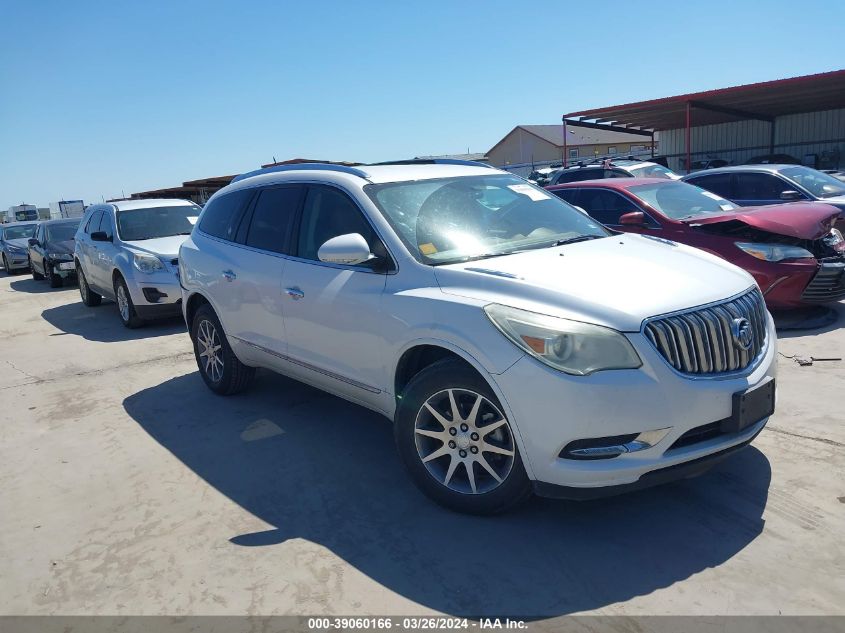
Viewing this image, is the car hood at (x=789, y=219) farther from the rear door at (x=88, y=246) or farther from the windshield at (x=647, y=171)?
the rear door at (x=88, y=246)

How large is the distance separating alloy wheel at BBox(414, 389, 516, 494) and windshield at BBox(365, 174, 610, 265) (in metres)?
0.81

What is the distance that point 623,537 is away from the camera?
3.22 meters

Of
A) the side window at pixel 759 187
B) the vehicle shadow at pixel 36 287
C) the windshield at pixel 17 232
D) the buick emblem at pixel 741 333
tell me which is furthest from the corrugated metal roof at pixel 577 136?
the buick emblem at pixel 741 333

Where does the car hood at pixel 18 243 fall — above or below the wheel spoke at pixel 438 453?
above

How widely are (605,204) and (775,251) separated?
6.78 feet

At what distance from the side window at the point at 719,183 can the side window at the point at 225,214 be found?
24.3ft

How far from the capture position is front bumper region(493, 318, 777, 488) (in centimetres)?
292

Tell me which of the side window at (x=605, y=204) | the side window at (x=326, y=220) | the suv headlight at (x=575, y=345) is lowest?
the suv headlight at (x=575, y=345)

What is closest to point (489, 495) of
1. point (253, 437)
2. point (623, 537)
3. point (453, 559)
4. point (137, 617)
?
point (453, 559)

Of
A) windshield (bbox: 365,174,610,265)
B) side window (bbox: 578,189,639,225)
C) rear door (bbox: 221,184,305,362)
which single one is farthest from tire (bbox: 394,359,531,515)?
side window (bbox: 578,189,639,225)

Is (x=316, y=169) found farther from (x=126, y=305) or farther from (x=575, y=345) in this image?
(x=126, y=305)

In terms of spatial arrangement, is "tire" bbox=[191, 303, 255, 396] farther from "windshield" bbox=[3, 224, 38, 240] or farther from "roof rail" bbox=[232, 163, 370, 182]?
"windshield" bbox=[3, 224, 38, 240]

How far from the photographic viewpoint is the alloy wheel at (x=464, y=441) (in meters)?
3.28

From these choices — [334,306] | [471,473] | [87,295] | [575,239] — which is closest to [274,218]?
[334,306]
